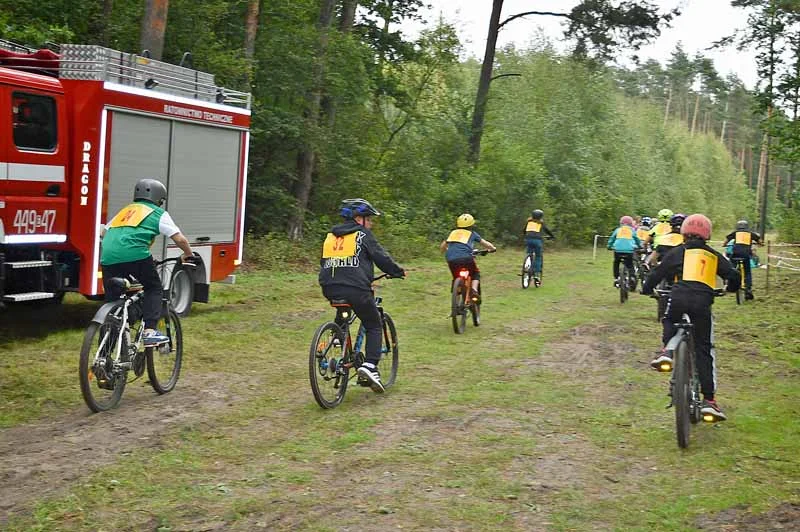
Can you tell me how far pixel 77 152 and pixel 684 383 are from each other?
7439mm

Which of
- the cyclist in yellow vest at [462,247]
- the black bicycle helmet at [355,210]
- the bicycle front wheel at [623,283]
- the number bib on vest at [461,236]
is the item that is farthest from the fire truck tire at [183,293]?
the bicycle front wheel at [623,283]

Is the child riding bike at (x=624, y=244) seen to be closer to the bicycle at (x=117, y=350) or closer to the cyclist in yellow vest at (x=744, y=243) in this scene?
the cyclist in yellow vest at (x=744, y=243)

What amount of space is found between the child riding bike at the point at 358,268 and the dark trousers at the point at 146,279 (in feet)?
4.70

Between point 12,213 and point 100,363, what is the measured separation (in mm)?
3526

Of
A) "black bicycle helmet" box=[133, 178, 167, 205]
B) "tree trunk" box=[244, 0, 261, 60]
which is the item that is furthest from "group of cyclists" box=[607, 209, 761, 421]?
"tree trunk" box=[244, 0, 261, 60]

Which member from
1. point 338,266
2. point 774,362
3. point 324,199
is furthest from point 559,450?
point 324,199

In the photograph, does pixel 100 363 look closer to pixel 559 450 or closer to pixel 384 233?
pixel 559 450

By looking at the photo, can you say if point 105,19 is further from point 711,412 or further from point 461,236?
point 711,412

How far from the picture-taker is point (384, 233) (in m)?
27.5

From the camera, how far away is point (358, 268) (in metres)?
8.61

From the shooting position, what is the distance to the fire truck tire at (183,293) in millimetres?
13844

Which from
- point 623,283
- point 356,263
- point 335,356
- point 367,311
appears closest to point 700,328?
point 367,311

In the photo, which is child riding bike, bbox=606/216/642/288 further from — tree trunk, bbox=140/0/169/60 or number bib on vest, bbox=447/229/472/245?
tree trunk, bbox=140/0/169/60

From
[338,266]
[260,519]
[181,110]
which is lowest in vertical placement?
[260,519]
